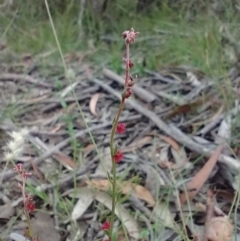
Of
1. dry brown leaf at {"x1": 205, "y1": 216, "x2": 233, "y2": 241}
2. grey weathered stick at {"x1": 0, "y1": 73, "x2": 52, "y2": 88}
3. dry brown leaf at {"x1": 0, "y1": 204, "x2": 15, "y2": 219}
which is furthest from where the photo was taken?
grey weathered stick at {"x1": 0, "y1": 73, "x2": 52, "y2": 88}

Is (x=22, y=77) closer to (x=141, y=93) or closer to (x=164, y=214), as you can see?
(x=141, y=93)

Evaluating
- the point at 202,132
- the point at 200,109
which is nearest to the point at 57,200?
the point at 202,132

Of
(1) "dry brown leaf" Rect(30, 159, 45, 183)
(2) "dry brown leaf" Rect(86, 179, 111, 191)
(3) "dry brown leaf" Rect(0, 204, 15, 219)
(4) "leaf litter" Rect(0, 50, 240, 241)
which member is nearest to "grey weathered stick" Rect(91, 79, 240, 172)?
(4) "leaf litter" Rect(0, 50, 240, 241)

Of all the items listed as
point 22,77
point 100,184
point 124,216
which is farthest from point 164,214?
point 22,77

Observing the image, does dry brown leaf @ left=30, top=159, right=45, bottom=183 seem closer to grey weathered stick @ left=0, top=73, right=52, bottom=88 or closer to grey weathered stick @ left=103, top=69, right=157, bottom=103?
grey weathered stick @ left=103, top=69, right=157, bottom=103

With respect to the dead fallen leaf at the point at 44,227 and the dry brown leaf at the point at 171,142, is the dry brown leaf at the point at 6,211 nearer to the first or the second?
the dead fallen leaf at the point at 44,227

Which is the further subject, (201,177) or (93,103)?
(93,103)

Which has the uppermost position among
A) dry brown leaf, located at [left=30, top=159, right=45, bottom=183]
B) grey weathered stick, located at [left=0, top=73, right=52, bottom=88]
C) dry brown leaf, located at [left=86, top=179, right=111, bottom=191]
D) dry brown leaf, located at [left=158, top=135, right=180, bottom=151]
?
dry brown leaf, located at [left=86, top=179, right=111, bottom=191]
